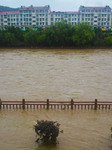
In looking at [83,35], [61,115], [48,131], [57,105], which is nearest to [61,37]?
[83,35]

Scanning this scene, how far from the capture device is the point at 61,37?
141 ft

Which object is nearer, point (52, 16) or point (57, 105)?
point (57, 105)

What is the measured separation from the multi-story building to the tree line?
25.6m

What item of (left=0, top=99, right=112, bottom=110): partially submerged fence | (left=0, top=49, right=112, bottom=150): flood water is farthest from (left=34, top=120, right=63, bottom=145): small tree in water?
(left=0, top=99, right=112, bottom=110): partially submerged fence

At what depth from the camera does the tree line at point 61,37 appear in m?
Result: 41.2

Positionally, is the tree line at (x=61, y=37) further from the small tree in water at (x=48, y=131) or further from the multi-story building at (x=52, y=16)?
the small tree in water at (x=48, y=131)

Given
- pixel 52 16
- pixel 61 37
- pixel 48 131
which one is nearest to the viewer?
pixel 48 131

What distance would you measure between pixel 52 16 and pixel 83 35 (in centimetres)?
3390

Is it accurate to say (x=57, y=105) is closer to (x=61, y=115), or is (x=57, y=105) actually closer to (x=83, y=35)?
(x=61, y=115)

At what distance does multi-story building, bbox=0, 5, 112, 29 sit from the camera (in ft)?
225

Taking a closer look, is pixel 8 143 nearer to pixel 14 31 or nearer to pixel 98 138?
pixel 98 138

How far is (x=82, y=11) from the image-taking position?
2712 inches

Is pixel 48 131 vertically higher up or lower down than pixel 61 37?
lower down

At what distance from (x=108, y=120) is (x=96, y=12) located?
66303mm
